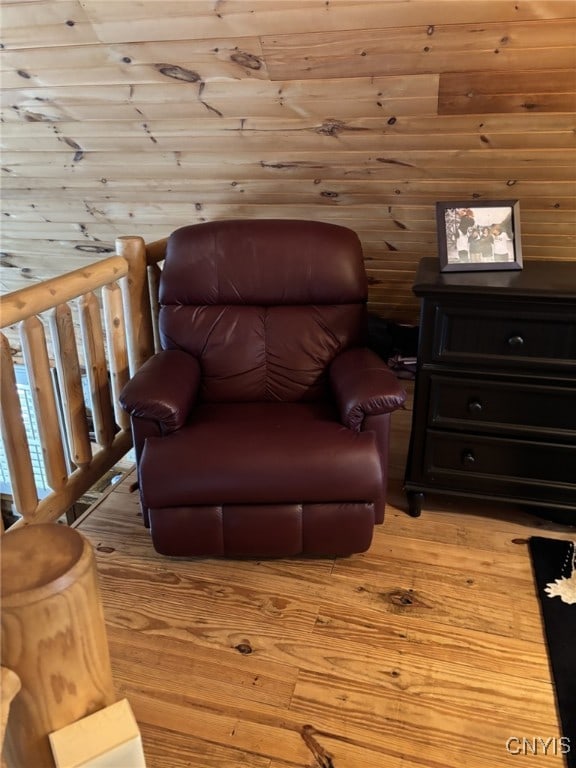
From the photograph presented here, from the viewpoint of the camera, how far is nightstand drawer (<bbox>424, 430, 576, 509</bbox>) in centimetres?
221

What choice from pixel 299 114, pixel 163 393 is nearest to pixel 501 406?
pixel 163 393

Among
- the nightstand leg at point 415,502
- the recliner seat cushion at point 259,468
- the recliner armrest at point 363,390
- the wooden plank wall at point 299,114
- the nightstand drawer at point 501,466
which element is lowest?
the nightstand leg at point 415,502

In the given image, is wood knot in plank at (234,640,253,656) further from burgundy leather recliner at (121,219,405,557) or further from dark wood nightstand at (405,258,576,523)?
dark wood nightstand at (405,258,576,523)

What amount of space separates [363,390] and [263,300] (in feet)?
2.20

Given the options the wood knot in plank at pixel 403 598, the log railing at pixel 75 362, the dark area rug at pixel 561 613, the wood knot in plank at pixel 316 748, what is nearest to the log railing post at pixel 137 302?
the log railing at pixel 75 362

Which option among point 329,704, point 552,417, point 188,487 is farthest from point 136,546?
point 552,417

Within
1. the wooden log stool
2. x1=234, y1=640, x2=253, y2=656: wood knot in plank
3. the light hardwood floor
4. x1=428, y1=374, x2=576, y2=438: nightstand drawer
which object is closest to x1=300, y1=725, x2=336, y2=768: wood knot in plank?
the light hardwood floor

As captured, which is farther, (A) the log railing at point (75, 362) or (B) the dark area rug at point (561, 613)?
(A) the log railing at point (75, 362)

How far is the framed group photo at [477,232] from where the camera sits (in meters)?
2.24

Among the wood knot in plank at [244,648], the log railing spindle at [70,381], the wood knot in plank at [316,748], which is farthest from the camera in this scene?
the log railing spindle at [70,381]

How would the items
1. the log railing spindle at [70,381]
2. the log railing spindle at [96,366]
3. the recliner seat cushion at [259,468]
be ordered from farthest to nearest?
the log railing spindle at [96,366] → the log railing spindle at [70,381] → the recliner seat cushion at [259,468]

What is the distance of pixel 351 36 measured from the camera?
1.99 m

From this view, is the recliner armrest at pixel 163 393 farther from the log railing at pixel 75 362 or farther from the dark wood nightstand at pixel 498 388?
the dark wood nightstand at pixel 498 388

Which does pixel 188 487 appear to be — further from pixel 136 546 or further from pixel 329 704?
pixel 329 704
